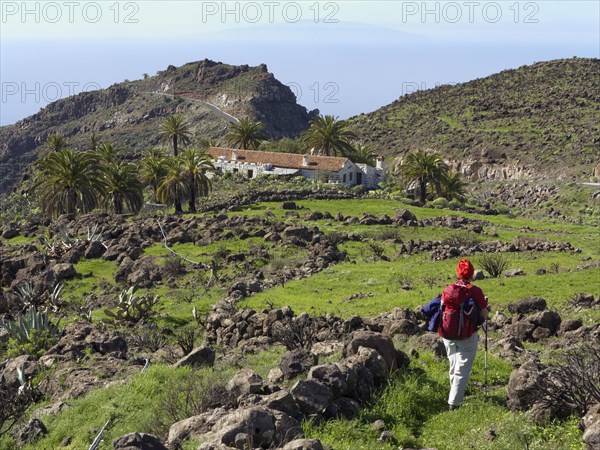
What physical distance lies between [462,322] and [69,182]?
42.2 m

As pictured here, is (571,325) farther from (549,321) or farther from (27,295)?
(27,295)

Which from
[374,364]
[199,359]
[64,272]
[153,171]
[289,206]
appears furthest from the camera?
[153,171]

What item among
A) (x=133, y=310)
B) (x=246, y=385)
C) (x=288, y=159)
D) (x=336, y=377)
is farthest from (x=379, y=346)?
(x=288, y=159)

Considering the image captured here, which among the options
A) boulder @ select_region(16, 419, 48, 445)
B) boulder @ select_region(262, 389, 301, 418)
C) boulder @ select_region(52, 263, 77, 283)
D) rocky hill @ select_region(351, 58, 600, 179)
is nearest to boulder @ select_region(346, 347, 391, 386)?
boulder @ select_region(262, 389, 301, 418)

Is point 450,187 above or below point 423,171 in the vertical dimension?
below

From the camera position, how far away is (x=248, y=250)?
3303cm

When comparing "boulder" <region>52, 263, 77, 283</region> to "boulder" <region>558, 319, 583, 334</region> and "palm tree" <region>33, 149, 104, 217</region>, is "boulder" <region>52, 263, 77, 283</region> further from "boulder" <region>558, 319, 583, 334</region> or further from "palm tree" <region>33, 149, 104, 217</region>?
"boulder" <region>558, 319, 583, 334</region>

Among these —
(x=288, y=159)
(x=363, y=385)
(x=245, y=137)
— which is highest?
(x=245, y=137)

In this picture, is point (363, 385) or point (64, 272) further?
point (64, 272)

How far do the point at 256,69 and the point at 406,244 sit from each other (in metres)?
143

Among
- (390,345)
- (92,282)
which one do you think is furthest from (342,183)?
(390,345)

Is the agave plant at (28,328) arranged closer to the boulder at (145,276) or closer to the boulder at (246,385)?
the boulder at (145,276)

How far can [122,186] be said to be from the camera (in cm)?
5125

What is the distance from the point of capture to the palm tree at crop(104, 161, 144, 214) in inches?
2008
